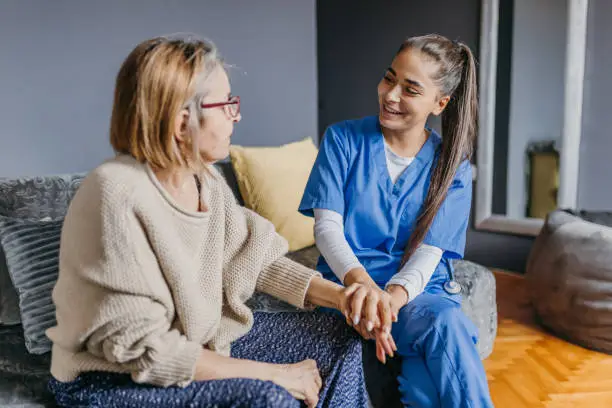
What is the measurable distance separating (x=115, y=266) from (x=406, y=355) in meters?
0.71

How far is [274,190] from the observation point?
2.22 metres

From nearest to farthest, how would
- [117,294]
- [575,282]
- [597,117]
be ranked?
[117,294]
[575,282]
[597,117]

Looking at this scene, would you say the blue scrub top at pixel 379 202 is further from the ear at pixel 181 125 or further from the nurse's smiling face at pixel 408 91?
the ear at pixel 181 125

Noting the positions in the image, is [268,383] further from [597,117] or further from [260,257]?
[597,117]

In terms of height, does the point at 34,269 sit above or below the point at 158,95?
below

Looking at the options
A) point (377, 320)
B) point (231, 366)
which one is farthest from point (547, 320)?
point (231, 366)

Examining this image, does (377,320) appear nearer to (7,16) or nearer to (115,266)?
(115,266)

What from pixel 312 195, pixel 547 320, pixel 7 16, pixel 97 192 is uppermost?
pixel 7 16

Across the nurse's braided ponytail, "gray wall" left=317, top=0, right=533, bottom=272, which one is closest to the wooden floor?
"gray wall" left=317, top=0, right=533, bottom=272

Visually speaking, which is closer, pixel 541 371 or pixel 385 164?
pixel 385 164

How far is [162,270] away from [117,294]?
0.09 meters

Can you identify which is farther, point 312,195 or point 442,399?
point 312,195

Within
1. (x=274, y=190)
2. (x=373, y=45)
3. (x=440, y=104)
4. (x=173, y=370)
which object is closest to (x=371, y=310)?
(x=173, y=370)

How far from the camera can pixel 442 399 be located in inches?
48.4
